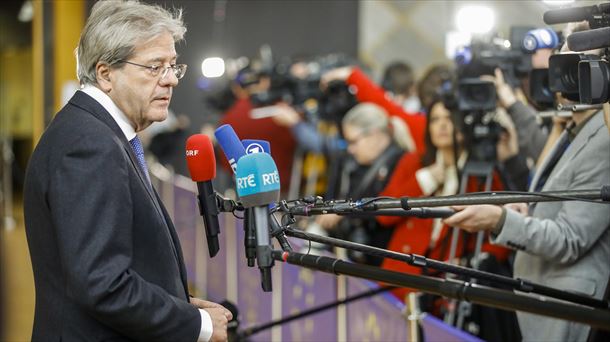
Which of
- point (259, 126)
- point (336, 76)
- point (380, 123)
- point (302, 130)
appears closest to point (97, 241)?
point (380, 123)

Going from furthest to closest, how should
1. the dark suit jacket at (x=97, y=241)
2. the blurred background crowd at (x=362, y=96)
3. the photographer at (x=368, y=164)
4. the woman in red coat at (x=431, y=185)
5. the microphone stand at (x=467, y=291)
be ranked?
the photographer at (x=368, y=164) → the woman in red coat at (x=431, y=185) → the blurred background crowd at (x=362, y=96) → the dark suit jacket at (x=97, y=241) → the microphone stand at (x=467, y=291)

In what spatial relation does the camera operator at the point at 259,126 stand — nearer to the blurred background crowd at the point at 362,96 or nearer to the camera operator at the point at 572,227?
the blurred background crowd at the point at 362,96

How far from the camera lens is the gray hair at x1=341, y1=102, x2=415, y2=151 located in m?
4.27

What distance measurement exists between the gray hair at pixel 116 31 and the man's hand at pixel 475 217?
2.99ft

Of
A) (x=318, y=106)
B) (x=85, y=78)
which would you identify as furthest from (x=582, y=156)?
(x=318, y=106)

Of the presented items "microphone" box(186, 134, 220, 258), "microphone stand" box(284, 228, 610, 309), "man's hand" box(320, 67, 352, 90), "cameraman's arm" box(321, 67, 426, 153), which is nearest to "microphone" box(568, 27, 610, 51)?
"microphone stand" box(284, 228, 610, 309)

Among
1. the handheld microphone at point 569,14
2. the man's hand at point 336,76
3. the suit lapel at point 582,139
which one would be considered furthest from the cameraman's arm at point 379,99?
the handheld microphone at point 569,14

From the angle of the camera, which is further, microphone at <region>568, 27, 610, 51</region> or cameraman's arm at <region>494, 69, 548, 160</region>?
cameraman's arm at <region>494, 69, 548, 160</region>

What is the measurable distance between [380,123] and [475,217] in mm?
1817

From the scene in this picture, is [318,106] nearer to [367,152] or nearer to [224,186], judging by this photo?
[367,152]

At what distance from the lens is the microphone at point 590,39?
1.94 meters

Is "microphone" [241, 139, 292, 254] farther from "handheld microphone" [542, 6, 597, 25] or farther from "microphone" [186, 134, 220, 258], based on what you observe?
"handheld microphone" [542, 6, 597, 25]

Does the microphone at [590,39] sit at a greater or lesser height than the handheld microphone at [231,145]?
greater

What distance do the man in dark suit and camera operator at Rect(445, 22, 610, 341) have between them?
2.88ft
